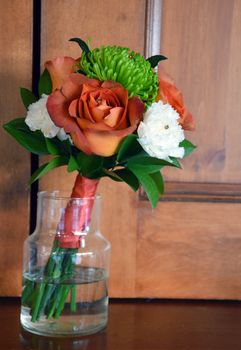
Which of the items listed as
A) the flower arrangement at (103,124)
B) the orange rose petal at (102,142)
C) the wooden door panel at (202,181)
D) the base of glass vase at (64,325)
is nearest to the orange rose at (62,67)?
the flower arrangement at (103,124)

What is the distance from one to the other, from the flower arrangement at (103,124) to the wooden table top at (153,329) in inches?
1.9

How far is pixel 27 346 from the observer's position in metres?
0.76

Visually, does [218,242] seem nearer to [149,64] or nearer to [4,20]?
[149,64]

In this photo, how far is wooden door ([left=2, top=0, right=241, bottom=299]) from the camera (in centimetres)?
90

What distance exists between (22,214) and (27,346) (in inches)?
9.7

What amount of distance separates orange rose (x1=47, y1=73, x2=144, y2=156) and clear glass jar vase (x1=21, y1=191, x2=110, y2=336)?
12cm

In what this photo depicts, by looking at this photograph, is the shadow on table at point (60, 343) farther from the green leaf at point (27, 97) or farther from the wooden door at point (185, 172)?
the green leaf at point (27, 97)

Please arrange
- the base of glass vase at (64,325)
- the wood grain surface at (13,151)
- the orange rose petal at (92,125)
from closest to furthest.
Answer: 1. the orange rose petal at (92,125)
2. the base of glass vase at (64,325)
3. the wood grain surface at (13,151)

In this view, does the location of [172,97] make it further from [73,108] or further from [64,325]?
[64,325]

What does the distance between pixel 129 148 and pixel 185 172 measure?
25cm

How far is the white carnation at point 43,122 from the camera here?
73 centimetres

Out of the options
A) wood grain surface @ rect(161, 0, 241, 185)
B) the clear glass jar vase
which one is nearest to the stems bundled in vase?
the clear glass jar vase

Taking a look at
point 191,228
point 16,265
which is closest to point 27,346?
point 16,265

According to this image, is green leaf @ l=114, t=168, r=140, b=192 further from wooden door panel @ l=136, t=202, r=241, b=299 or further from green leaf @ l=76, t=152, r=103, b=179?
wooden door panel @ l=136, t=202, r=241, b=299
